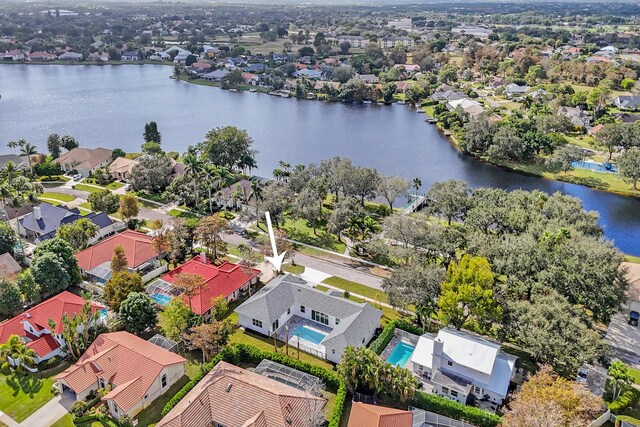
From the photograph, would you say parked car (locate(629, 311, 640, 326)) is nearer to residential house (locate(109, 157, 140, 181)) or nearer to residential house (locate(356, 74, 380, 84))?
residential house (locate(109, 157, 140, 181))

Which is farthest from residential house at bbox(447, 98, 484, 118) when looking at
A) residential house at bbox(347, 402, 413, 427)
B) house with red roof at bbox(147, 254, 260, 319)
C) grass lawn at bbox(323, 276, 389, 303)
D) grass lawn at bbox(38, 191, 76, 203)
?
residential house at bbox(347, 402, 413, 427)

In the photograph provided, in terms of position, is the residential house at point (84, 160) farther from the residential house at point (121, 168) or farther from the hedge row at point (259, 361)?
the hedge row at point (259, 361)

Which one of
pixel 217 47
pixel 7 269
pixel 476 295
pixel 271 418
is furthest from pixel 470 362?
pixel 217 47

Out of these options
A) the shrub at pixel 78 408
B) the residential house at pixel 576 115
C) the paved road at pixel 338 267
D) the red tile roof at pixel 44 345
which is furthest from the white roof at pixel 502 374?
the residential house at pixel 576 115

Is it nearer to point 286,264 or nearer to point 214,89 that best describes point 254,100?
point 214,89

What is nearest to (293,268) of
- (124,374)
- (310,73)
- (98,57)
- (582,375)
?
(124,374)

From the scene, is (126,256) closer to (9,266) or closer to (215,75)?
(9,266)
